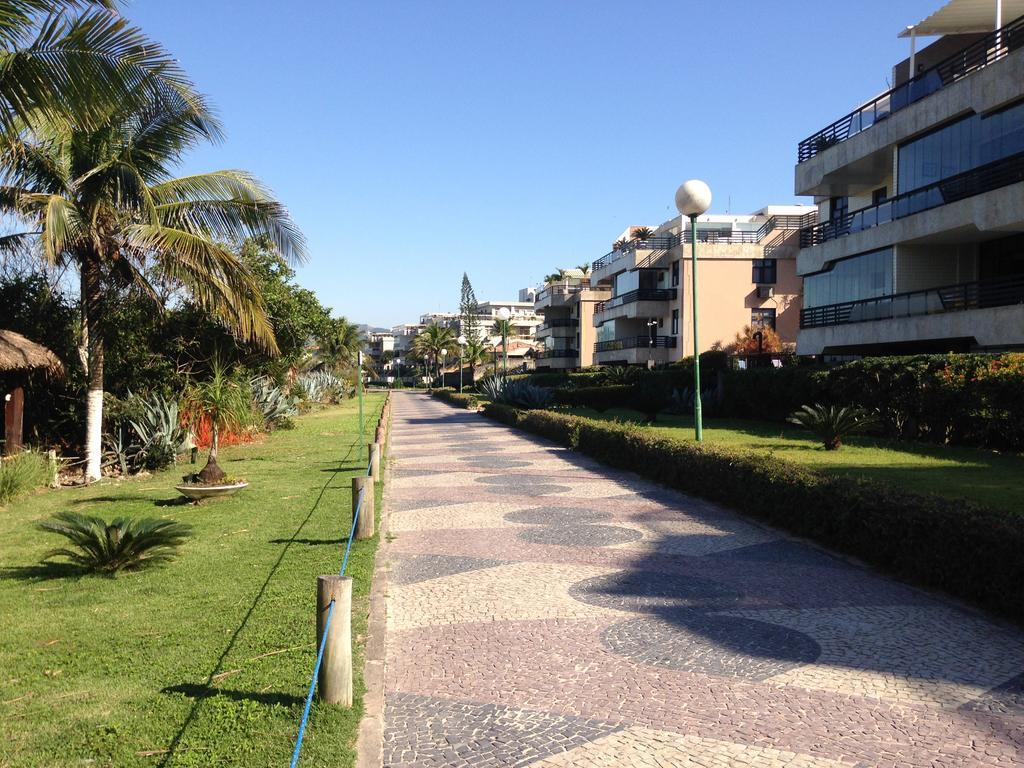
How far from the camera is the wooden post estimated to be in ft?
47.4

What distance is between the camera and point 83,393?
649 inches

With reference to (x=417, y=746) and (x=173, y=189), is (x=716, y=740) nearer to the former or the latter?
(x=417, y=746)

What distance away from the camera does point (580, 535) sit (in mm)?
8641

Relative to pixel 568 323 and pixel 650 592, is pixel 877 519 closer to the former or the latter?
pixel 650 592

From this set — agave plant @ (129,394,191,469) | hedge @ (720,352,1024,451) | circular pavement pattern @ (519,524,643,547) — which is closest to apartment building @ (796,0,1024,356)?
hedge @ (720,352,1024,451)

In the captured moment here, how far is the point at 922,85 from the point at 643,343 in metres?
29.3

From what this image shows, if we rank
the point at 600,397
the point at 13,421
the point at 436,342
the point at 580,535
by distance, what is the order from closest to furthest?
the point at 580,535 < the point at 13,421 < the point at 600,397 < the point at 436,342

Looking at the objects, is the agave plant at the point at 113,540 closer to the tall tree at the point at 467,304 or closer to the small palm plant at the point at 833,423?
the small palm plant at the point at 833,423

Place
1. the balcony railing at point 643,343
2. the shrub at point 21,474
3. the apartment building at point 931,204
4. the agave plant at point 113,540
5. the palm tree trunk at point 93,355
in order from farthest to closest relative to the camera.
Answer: the balcony railing at point 643,343 → the apartment building at point 931,204 → the palm tree trunk at point 93,355 → the shrub at point 21,474 → the agave plant at point 113,540

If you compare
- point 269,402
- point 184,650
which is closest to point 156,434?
point 269,402

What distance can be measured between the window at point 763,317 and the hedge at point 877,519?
36442 mm

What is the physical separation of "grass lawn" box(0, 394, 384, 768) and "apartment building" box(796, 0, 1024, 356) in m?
16.4

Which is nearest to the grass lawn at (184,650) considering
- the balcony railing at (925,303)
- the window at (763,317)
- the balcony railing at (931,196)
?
the balcony railing at (925,303)

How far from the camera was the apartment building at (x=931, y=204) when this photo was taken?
1784cm
